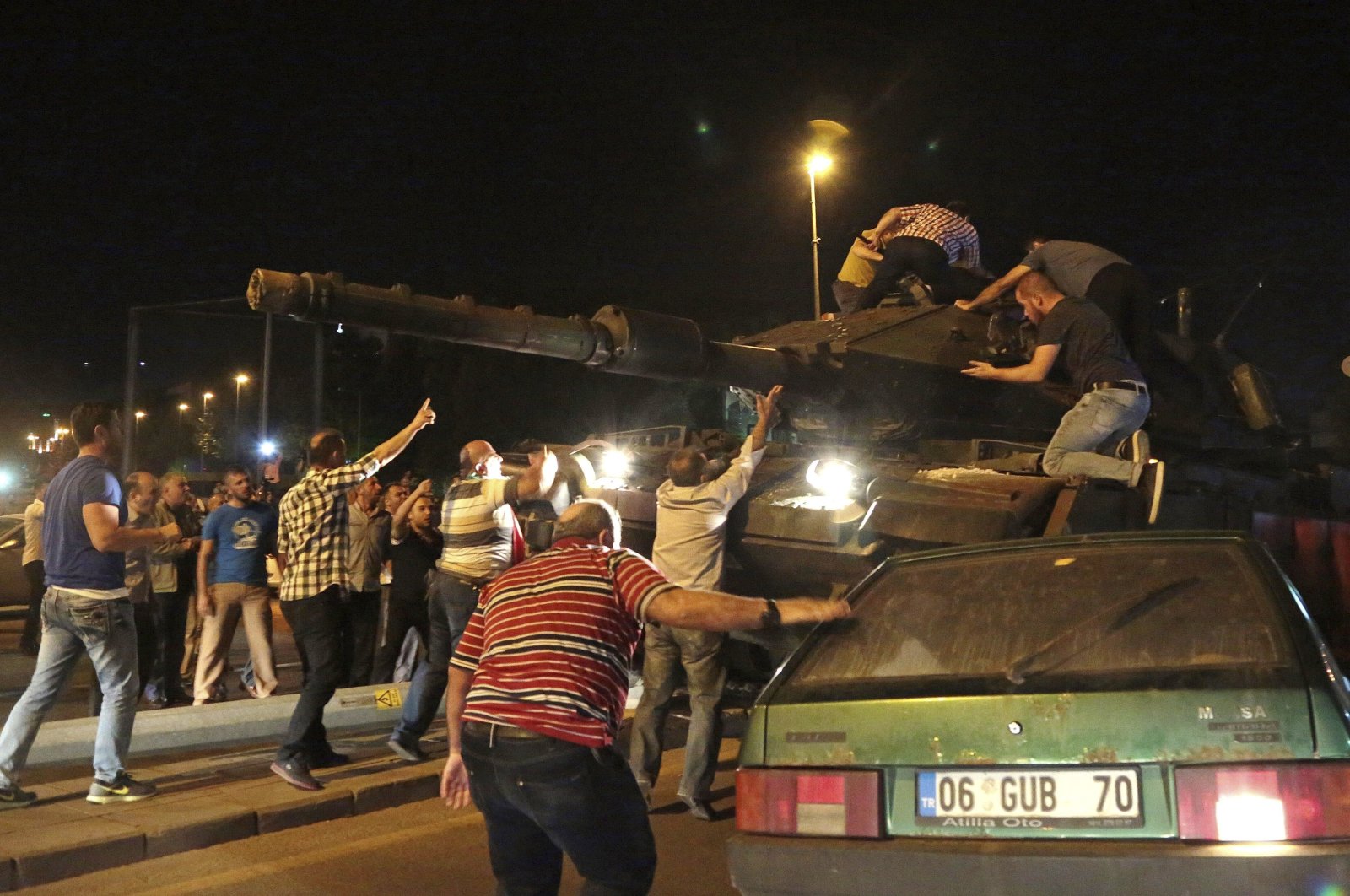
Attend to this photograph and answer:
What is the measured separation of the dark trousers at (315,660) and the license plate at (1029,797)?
4135 mm

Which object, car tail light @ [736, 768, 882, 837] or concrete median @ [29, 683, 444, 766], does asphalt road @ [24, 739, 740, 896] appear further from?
car tail light @ [736, 768, 882, 837]

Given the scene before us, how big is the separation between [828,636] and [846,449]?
4754mm

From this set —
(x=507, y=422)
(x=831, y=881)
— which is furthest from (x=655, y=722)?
(x=507, y=422)

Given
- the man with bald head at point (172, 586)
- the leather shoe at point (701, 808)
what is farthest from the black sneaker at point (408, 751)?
the man with bald head at point (172, 586)

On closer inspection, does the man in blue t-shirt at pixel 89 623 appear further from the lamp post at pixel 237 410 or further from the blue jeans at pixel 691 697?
the lamp post at pixel 237 410

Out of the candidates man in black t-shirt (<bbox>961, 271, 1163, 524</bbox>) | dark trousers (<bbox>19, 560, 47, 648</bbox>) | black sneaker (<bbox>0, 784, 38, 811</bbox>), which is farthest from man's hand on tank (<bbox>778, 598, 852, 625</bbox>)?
dark trousers (<bbox>19, 560, 47, 648</bbox>)

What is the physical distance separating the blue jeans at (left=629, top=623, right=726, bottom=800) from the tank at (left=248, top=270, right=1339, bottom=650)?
939 mm

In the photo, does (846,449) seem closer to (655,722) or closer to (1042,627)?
(655,722)

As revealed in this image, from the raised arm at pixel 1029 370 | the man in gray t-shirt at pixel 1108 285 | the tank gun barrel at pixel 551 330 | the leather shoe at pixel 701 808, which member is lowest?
the leather shoe at pixel 701 808

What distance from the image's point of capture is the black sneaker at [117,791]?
20.4ft

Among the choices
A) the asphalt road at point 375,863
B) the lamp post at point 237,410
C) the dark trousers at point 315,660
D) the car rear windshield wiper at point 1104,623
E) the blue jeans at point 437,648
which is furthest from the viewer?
the lamp post at point 237,410

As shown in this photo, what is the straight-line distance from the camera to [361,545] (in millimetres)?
10203

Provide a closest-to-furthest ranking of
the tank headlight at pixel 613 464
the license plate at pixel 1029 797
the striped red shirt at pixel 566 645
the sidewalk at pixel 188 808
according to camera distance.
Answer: the license plate at pixel 1029 797 → the striped red shirt at pixel 566 645 → the sidewalk at pixel 188 808 → the tank headlight at pixel 613 464

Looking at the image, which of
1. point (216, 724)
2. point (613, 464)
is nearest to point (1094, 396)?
point (613, 464)
